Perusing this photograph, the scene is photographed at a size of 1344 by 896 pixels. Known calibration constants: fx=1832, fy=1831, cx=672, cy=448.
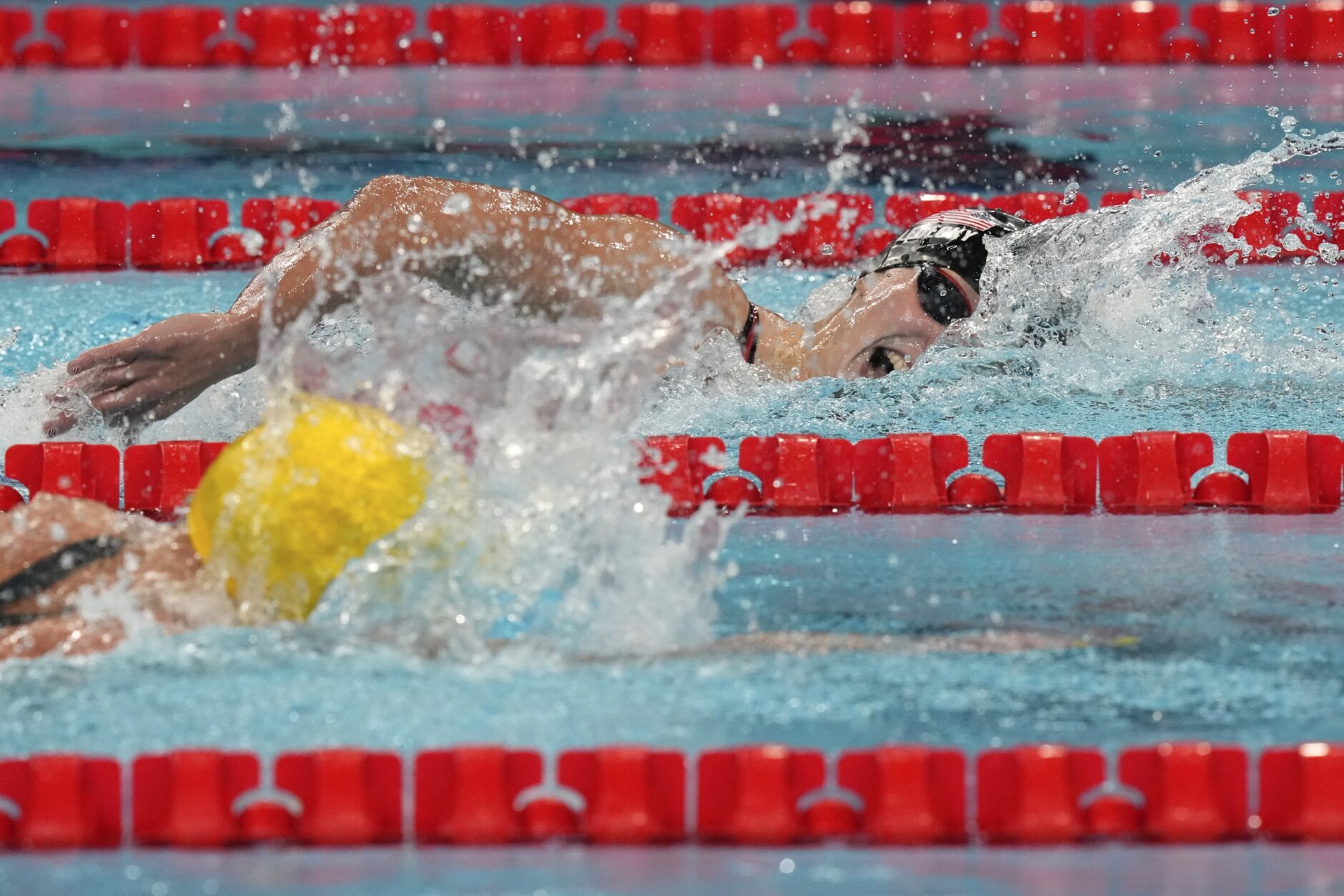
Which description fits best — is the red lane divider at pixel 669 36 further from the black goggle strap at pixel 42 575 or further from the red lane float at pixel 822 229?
the black goggle strap at pixel 42 575

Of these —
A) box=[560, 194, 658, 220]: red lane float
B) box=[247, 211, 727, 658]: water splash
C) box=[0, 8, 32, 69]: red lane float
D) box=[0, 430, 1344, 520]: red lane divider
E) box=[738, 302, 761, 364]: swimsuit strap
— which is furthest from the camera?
box=[0, 8, 32, 69]: red lane float

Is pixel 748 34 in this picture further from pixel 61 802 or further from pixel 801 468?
pixel 61 802

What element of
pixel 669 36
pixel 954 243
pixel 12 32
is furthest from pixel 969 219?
pixel 12 32

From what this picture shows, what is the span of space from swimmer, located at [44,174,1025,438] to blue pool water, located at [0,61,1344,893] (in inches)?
5.0

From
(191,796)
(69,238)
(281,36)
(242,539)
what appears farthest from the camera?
(281,36)

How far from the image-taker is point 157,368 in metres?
2.79

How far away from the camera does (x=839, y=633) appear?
2379 millimetres

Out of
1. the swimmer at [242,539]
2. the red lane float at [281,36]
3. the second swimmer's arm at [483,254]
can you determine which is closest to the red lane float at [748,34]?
the red lane float at [281,36]

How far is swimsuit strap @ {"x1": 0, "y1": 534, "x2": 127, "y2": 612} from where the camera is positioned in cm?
214

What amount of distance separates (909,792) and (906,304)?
153cm

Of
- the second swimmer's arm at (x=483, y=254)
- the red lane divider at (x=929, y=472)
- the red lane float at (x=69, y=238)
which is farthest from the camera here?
the red lane float at (x=69, y=238)

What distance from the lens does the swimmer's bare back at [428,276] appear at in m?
2.79

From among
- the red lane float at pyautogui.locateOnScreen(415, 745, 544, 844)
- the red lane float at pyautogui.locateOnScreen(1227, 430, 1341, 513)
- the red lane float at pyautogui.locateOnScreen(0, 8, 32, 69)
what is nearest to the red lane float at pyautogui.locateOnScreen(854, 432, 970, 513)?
the red lane float at pyautogui.locateOnScreen(1227, 430, 1341, 513)

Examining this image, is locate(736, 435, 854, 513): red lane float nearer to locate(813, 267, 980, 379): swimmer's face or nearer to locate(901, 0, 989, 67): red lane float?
locate(813, 267, 980, 379): swimmer's face
